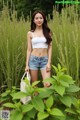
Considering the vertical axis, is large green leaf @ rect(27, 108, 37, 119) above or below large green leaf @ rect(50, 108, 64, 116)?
below

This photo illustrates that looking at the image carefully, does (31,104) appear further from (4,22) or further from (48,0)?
(48,0)

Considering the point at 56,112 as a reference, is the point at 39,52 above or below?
above

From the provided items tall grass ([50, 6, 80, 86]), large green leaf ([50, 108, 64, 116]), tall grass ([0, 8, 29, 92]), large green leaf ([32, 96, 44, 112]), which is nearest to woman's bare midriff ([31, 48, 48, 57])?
tall grass ([50, 6, 80, 86])

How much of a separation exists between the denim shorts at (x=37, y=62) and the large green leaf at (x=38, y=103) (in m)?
1.02

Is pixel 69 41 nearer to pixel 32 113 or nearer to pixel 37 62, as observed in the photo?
pixel 37 62

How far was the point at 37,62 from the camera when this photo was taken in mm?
3613

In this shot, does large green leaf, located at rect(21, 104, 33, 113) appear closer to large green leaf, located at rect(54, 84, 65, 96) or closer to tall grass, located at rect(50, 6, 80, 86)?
large green leaf, located at rect(54, 84, 65, 96)

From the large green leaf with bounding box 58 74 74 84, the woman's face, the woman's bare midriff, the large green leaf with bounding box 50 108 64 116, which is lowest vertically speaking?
the large green leaf with bounding box 50 108 64 116

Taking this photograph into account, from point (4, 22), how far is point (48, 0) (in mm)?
16118

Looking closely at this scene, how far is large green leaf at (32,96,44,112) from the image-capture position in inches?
99.9

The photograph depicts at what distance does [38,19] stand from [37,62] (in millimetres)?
524

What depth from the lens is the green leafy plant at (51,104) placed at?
8.37 feet

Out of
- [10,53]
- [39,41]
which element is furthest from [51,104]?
[10,53]

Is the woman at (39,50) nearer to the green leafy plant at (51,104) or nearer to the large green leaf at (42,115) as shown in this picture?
the green leafy plant at (51,104)
